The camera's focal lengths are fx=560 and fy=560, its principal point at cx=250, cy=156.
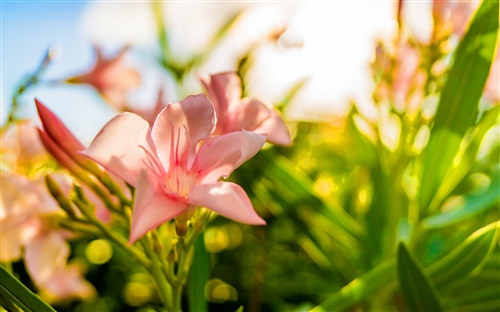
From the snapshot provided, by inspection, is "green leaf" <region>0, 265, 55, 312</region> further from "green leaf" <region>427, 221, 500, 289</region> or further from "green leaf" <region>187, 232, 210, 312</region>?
"green leaf" <region>427, 221, 500, 289</region>

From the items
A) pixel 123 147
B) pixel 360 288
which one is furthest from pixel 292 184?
pixel 123 147

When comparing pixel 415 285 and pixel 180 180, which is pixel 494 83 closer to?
pixel 415 285

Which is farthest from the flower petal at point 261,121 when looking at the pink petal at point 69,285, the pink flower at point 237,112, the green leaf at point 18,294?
the pink petal at point 69,285

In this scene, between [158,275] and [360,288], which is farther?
[360,288]

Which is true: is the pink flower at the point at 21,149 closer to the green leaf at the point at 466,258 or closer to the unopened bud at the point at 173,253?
the unopened bud at the point at 173,253

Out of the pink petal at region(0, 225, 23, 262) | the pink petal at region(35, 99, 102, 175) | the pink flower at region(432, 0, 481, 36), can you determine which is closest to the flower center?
the pink petal at region(35, 99, 102, 175)

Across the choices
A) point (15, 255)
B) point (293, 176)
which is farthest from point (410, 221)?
point (15, 255)

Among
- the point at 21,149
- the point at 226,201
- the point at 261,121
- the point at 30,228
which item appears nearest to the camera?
the point at 226,201
